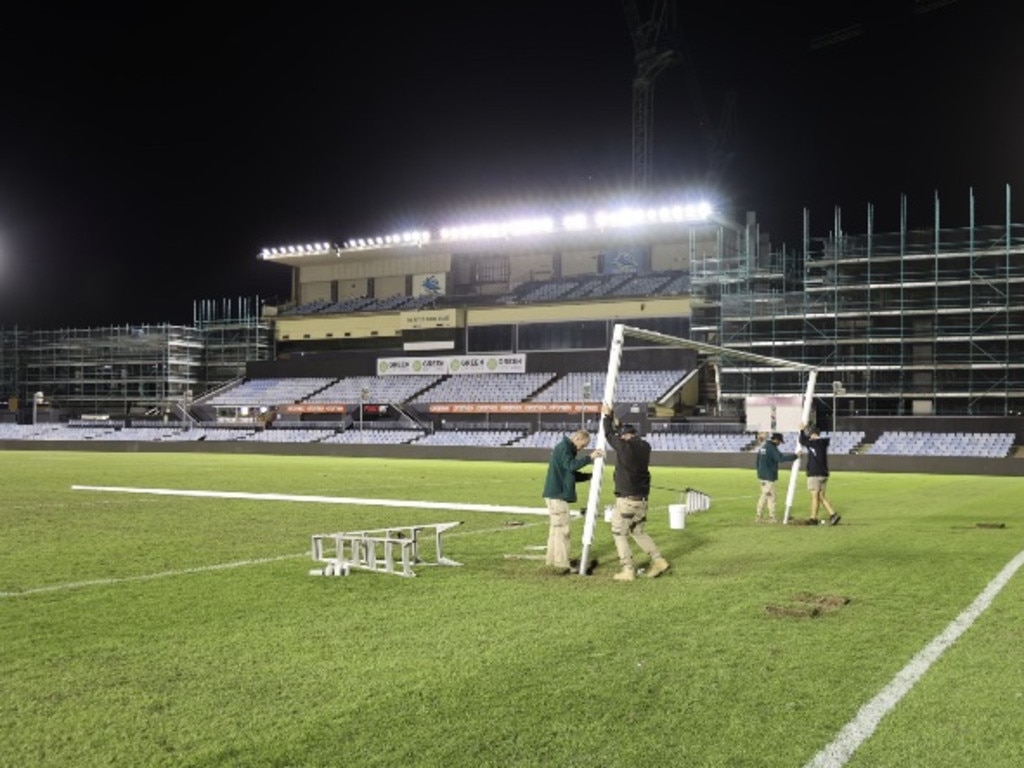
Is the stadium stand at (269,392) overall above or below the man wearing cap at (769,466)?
above

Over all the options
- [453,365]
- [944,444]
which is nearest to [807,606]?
[944,444]

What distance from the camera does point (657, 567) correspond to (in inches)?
468

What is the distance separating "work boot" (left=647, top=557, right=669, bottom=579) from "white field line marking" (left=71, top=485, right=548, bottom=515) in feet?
25.8

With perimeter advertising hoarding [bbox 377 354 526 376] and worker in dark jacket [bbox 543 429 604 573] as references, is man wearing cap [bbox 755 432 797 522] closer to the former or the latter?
worker in dark jacket [bbox 543 429 604 573]

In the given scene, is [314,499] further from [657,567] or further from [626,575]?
[626,575]

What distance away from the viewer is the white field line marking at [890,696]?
5477 mm

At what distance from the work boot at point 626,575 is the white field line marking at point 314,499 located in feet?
26.7

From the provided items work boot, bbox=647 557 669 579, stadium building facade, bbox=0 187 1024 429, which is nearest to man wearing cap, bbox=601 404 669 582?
work boot, bbox=647 557 669 579

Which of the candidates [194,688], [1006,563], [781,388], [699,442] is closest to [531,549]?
[1006,563]

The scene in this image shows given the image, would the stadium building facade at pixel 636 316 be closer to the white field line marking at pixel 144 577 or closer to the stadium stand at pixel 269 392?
the stadium stand at pixel 269 392

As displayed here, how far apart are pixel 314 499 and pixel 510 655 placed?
16.7 m

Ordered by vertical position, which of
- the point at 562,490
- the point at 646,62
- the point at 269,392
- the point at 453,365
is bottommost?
the point at 562,490

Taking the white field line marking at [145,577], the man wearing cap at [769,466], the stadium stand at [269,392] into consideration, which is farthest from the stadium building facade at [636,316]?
the white field line marking at [145,577]

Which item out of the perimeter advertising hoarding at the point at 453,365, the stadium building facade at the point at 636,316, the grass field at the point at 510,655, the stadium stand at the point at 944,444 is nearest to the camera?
the grass field at the point at 510,655
